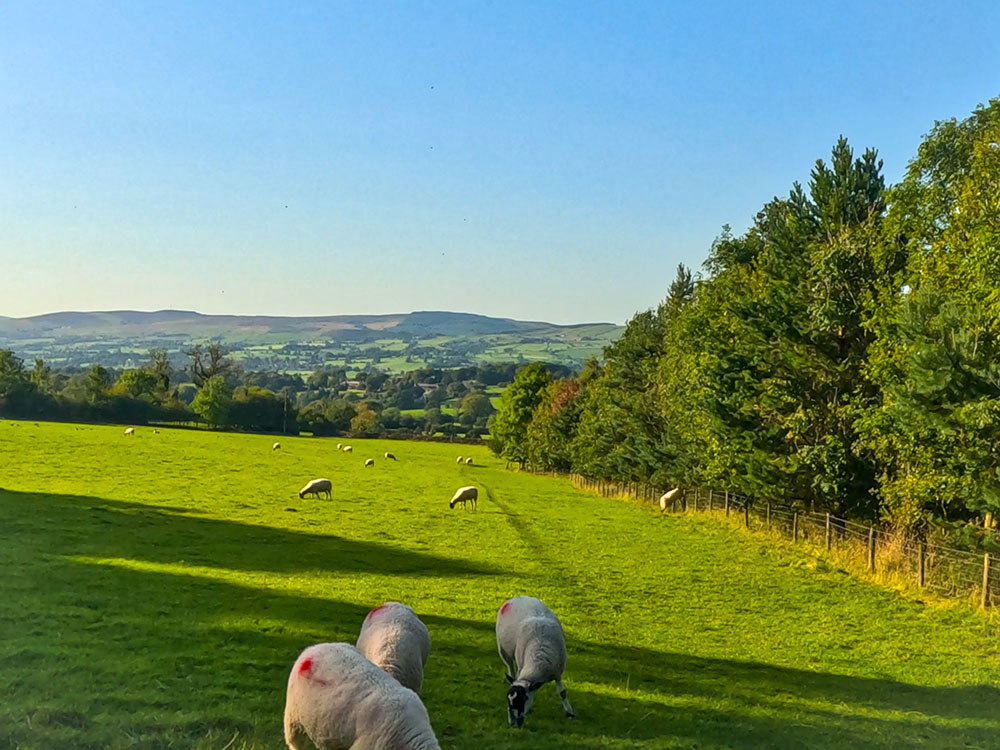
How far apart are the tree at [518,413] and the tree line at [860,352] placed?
4440 cm

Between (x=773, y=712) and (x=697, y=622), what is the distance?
21.0ft

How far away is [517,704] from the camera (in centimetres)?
1073

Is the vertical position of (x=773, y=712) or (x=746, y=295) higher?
(x=746, y=295)

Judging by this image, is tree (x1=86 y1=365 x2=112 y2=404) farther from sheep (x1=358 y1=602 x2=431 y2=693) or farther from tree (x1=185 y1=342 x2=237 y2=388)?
sheep (x1=358 y1=602 x2=431 y2=693)

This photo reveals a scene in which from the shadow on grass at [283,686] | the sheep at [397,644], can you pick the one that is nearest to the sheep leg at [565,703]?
the shadow on grass at [283,686]

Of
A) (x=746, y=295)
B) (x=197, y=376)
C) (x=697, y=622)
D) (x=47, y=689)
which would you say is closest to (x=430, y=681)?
(x=47, y=689)

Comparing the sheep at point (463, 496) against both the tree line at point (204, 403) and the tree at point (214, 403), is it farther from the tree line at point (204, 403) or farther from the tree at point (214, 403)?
the tree at point (214, 403)

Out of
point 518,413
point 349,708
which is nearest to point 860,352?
point 349,708

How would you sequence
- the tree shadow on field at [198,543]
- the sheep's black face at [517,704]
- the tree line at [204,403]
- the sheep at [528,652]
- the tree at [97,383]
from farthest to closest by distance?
1. the tree at [97,383]
2. the tree line at [204,403]
3. the tree shadow on field at [198,543]
4. the sheep at [528,652]
5. the sheep's black face at [517,704]

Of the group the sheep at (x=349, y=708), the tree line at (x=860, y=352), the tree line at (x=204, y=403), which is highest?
the tree line at (x=860, y=352)

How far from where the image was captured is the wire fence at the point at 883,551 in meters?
21.2

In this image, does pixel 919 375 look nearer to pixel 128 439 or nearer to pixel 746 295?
pixel 746 295

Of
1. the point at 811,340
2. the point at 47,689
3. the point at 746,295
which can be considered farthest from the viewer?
the point at 746,295

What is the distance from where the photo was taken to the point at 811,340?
32.2 meters
